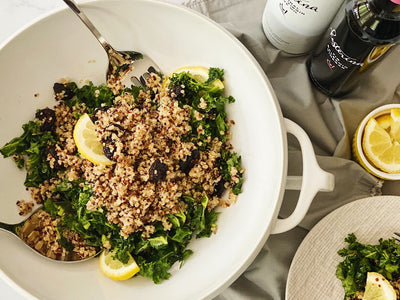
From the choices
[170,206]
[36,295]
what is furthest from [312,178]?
[36,295]

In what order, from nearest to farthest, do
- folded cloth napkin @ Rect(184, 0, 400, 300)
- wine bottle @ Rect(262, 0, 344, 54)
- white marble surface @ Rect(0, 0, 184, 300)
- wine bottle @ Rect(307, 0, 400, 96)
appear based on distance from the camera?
wine bottle @ Rect(307, 0, 400, 96), wine bottle @ Rect(262, 0, 344, 54), folded cloth napkin @ Rect(184, 0, 400, 300), white marble surface @ Rect(0, 0, 184, 300)

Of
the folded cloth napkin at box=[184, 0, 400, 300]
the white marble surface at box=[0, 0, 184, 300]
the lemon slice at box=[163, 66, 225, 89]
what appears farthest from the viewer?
the white marble surface at box=[0, 0, 184, 300]

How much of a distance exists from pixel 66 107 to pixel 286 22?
0.70 metres

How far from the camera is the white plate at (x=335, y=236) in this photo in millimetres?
1279

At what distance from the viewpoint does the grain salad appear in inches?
43.9

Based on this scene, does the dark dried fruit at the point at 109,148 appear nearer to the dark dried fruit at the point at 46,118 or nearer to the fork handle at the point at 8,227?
the dark dried fruit at the point at 46,118

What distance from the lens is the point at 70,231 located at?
120cm

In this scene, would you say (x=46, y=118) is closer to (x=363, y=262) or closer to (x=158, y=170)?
(x=158, y=170)

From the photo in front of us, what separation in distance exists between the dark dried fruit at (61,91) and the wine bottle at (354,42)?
77cm

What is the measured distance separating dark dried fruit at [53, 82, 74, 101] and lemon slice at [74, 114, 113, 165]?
0.39 ft

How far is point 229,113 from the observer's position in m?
1.24

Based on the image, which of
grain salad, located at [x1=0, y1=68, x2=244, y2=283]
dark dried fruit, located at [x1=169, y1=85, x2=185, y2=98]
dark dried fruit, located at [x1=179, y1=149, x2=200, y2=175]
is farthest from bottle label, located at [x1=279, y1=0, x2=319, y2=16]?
dark dried fruit, located at [x1=179, y1=149, x2=200, y2=175]

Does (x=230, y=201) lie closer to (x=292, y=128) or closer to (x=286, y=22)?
(x=292, y=128)

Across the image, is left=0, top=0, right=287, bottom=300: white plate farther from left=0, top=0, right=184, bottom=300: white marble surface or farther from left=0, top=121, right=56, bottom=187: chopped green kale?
left=0, top=0, right=184, bottom=300: white marble surface
